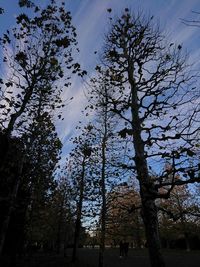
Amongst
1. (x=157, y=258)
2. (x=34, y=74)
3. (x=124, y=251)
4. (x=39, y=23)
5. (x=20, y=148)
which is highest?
(x=39, y=23)

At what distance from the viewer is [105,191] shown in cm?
2366

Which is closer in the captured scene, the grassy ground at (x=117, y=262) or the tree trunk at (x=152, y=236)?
the tree trunk at (x=152, y=236)

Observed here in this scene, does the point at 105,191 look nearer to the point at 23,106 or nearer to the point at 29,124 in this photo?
the point at 29,124

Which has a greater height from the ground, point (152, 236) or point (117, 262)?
point (117, 262)

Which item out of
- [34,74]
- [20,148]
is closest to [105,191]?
[20,148]

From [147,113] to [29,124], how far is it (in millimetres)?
9926

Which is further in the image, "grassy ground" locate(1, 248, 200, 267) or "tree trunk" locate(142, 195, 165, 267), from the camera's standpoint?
"grassy ground" locate(1, 248, 200, 267)

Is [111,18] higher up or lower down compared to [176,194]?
lower down

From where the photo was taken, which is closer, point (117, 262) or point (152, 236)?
point (152, 236)

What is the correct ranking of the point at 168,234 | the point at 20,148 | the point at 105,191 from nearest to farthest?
1. the point at 20,148
2. the point at 105,191
3. the point at 168,234

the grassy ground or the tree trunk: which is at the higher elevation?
the grassy ground

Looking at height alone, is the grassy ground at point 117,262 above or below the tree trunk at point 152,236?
above

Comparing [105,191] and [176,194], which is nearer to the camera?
[105,191]

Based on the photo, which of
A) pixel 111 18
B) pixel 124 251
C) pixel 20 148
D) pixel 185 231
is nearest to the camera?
pixel 111 18
